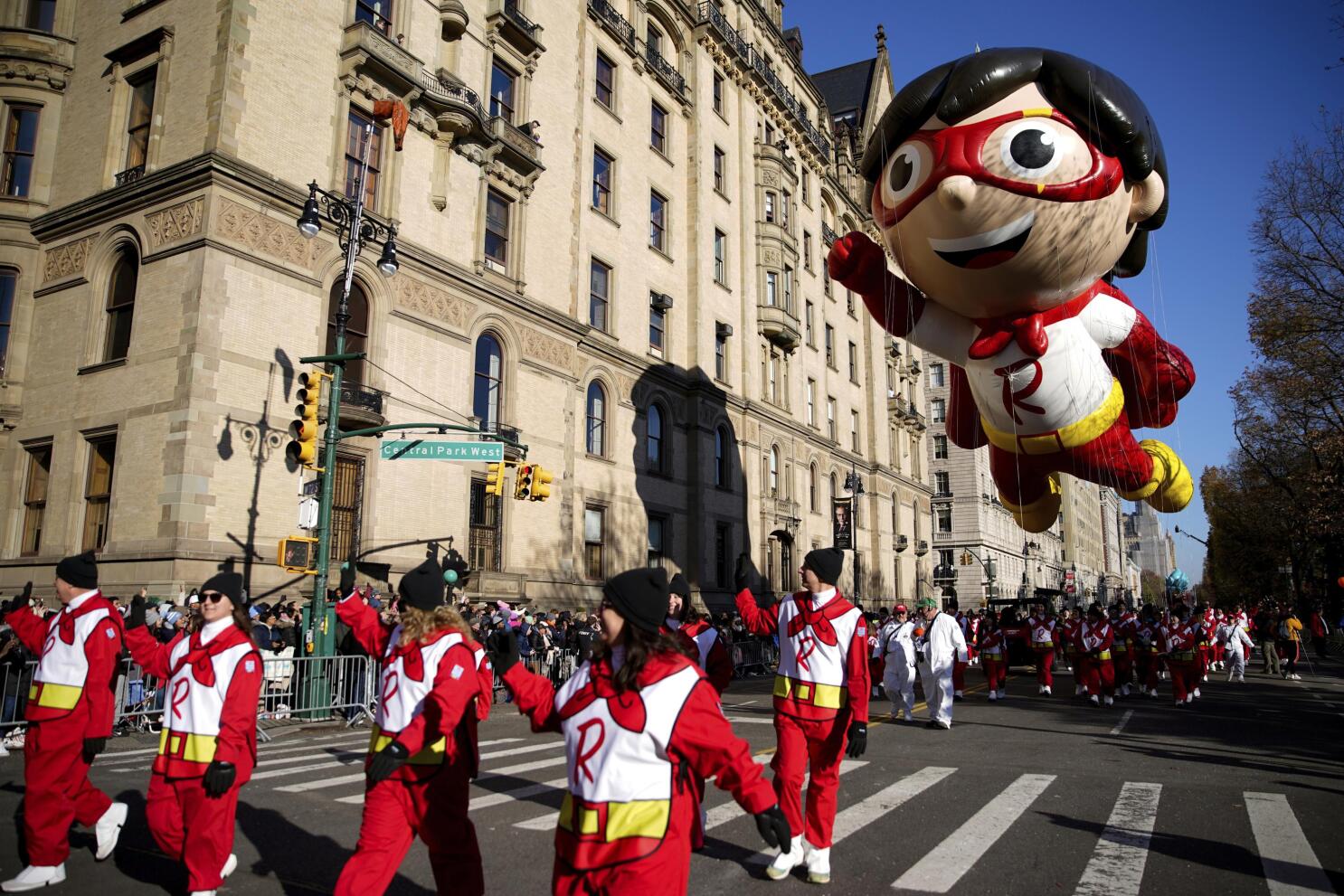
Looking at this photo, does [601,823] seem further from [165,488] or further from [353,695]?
[165,488]

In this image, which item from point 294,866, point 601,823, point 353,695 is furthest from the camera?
point 353,695

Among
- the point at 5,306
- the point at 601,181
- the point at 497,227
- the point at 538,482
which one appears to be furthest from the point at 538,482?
the point at 601,181

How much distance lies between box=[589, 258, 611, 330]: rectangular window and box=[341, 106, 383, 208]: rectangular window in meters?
8.48

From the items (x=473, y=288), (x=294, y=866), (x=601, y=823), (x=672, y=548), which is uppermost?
(x=473, y=288)

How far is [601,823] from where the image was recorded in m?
3.43

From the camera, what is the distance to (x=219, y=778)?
480 centimetres

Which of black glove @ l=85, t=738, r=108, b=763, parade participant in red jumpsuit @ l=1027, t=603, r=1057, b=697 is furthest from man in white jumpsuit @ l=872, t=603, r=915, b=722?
black glove @ l=85, t=738, r=108, b=763

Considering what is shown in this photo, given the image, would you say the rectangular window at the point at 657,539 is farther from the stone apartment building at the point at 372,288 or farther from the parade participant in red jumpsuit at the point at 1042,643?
the parade participant in red jumpsuit at the point at 1042,643

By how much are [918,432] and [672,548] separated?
29684mm

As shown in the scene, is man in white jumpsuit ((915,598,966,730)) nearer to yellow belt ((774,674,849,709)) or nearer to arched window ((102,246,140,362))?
yellow belt ((774,674,849,709))

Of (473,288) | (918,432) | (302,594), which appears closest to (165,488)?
(302,594)

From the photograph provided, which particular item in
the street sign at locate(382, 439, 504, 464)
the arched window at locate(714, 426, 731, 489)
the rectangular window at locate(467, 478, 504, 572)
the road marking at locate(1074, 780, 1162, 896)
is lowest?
the road marking at locate(1074, 780, 1162, 896)

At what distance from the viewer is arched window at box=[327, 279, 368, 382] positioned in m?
19.5

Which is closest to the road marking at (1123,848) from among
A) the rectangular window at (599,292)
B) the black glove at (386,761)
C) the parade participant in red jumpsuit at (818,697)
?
the parade participant in red jumpsuit at (818,697)
